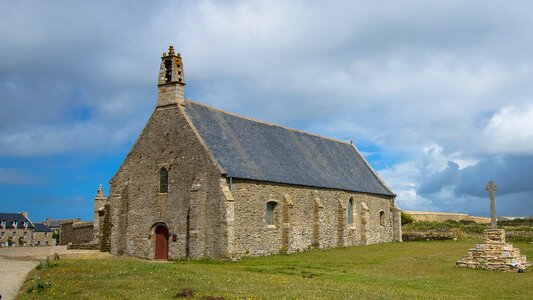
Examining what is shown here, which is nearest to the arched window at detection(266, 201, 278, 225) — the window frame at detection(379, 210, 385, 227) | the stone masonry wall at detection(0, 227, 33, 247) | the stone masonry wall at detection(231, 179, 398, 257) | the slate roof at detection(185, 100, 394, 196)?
the stone masonry wall at detection(231, 179, 398, 257)

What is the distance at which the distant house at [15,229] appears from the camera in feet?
273

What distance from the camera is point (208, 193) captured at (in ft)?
99.9

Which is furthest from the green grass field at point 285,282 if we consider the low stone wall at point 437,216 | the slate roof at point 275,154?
the low stone wall at point 437,216

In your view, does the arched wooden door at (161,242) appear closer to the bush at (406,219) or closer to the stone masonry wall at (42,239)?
the bush at (406,219)

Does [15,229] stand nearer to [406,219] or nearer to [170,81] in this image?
[406,219]

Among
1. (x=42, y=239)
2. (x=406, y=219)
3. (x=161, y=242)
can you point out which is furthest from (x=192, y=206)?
(x=42, y=239)

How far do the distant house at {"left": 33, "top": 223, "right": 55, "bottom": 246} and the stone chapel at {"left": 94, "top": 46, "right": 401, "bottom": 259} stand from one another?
55.8 metres

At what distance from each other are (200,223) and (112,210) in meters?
7.68

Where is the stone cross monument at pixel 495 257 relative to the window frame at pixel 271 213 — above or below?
below

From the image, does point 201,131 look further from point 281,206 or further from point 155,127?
point 281,206

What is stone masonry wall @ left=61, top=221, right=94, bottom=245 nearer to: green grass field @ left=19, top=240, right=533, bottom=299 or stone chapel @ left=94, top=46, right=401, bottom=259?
stone chapel @ left=94, top=46, right=401, bottom=259

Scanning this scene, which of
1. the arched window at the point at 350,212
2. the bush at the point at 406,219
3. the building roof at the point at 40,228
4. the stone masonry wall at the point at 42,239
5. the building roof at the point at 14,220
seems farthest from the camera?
the building roof at the point at 40,228

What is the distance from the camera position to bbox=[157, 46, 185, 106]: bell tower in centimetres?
3344

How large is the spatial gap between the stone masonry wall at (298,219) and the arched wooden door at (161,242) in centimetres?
484
